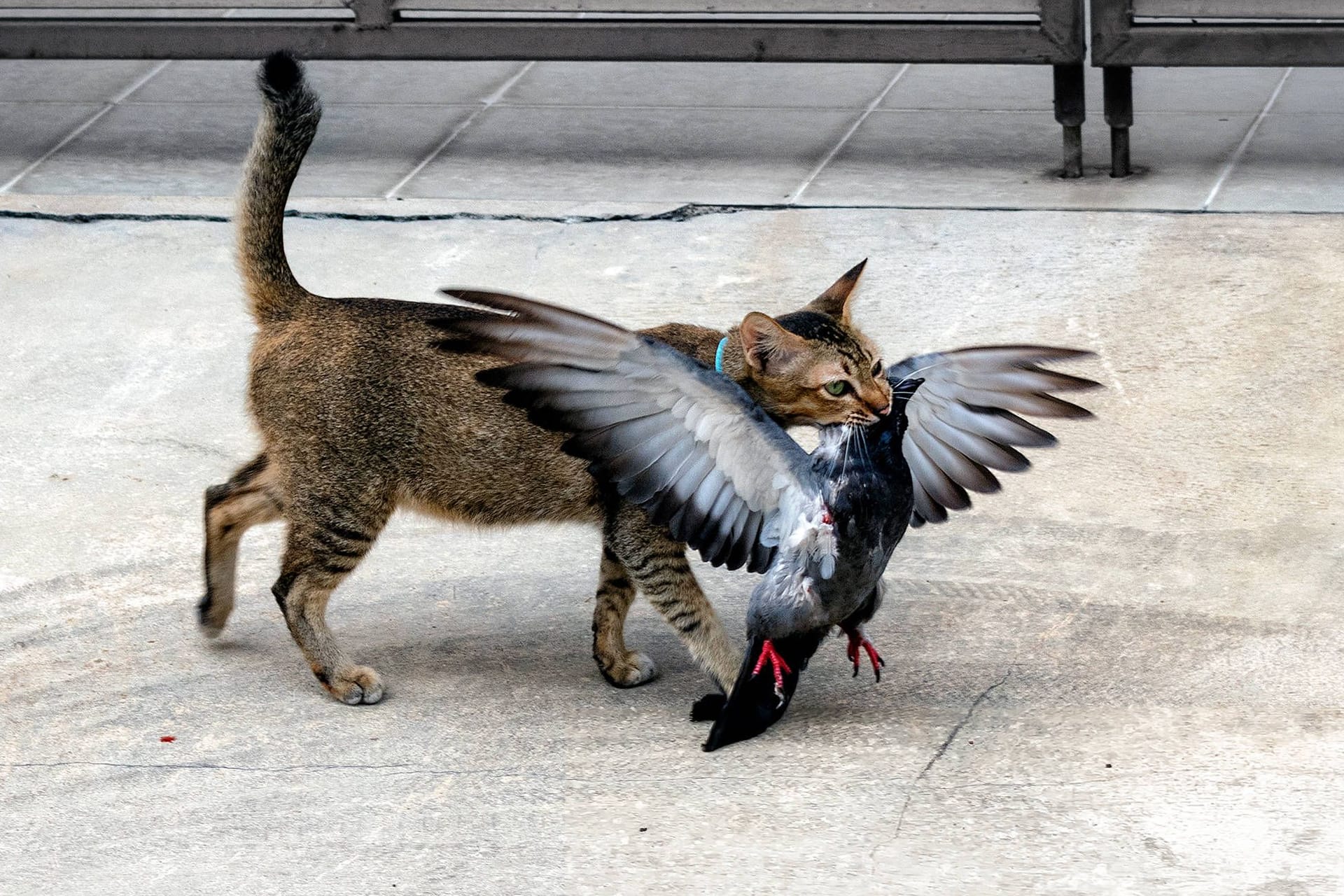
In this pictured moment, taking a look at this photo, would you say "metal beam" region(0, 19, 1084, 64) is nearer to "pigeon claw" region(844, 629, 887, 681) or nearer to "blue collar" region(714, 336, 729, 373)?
"blue collar" region(714, 336, 729, 373)

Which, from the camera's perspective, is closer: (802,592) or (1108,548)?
(802,592)

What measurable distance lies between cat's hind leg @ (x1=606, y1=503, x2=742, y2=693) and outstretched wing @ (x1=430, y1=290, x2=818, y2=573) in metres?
0.25

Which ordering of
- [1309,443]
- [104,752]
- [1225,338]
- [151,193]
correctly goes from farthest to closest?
[151,193], [1225,338], [1309,443], [104,752]

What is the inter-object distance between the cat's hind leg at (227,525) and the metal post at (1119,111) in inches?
169

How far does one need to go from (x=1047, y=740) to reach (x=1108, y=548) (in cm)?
108

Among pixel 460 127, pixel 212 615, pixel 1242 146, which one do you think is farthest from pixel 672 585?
pixel 460 127

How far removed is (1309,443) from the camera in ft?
18.6

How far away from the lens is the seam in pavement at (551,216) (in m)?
7.52

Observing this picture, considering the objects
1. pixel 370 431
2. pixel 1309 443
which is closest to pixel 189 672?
pixel 370 431

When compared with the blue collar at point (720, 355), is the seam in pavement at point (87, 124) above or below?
below

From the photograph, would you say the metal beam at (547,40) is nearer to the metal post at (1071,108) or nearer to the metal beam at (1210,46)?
the metal post at (1071,108)

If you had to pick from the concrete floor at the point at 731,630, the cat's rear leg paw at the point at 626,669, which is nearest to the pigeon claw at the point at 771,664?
the concrete floor at the point at 731,630

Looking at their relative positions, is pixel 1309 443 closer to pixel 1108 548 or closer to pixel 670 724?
pixel 1108 548

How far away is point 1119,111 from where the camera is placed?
25.1 ft
